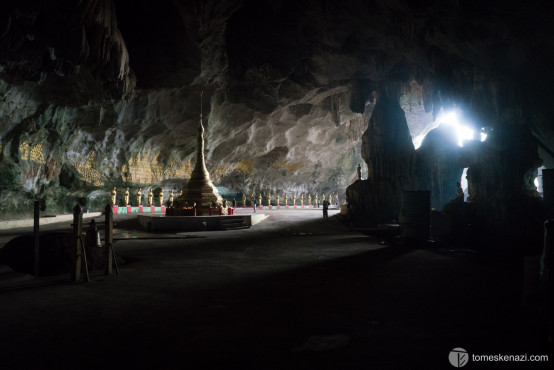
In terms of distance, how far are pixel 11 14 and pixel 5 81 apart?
6371mm

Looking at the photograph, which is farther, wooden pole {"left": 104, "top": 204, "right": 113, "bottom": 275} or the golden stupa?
the golden stupa

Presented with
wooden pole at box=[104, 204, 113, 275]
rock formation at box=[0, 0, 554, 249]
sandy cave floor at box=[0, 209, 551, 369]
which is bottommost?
sandy cave floor at box=[0, 209, 551, 369]

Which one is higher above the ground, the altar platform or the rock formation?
the rock formation

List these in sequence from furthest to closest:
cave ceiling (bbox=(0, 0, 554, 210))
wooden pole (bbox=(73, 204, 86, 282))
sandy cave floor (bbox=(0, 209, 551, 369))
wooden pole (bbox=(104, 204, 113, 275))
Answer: cave ceiling (bbox=(0, 0, 554, 210)) → wooden pole (bbox=(104, 204, 113, 275)) → wooden pole (bbox=(73, 204, 86, 282)) → sandy cave floor (bbox=(0, 209, 551, 369))

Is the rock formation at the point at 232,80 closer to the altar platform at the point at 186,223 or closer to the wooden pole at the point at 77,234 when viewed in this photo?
the altar platform at the point at 186,223

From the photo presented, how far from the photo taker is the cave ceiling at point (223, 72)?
11422mm

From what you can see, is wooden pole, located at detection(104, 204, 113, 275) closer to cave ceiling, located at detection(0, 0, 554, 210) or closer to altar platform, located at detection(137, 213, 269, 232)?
cave ceiling, located at detection(0, 0, 554, 210)

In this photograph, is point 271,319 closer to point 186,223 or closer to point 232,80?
point 186,223

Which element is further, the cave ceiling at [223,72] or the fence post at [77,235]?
the cave ceiling at [223,72]

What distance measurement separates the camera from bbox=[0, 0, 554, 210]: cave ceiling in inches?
450

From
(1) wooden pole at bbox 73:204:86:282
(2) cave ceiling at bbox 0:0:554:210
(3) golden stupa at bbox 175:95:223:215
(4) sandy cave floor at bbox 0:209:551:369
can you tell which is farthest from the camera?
(3) golden stupa at bbox 175:95:223:215

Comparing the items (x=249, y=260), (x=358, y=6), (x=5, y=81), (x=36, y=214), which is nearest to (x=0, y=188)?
(x=5, y=81)

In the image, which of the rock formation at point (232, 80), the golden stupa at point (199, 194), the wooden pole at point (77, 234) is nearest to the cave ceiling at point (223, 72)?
the rock formation at point (232, 80)

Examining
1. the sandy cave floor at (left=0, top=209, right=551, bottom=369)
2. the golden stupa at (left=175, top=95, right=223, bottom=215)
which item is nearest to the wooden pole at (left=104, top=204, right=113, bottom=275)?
the sandy cave floor at (left=0, top=209, right=551, bottom=369)
